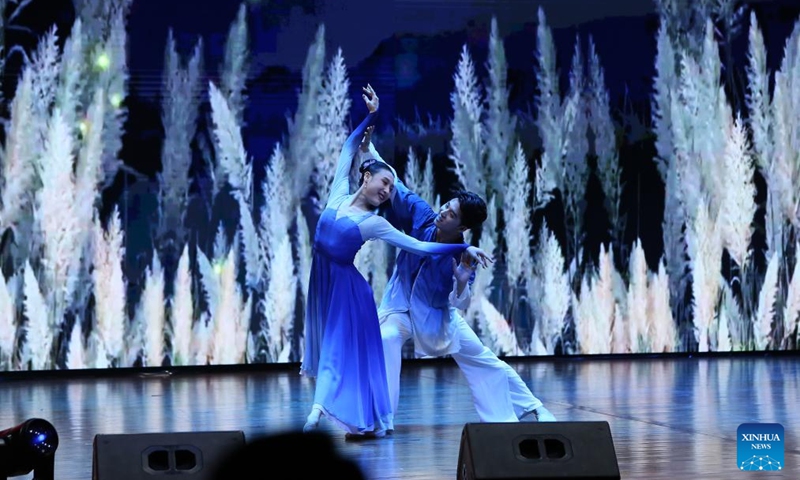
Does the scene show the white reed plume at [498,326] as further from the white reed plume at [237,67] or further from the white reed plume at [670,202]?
the white reed plume at [237,67]

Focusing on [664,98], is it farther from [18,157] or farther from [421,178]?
[18,157]

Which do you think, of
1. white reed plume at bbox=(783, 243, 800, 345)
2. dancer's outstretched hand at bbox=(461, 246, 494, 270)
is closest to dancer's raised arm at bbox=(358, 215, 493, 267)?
dancer's outstretched hand at bbox=(461, 246, 494, 270)

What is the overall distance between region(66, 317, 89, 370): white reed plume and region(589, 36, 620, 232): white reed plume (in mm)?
3913

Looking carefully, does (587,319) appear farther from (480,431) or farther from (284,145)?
(480,431)

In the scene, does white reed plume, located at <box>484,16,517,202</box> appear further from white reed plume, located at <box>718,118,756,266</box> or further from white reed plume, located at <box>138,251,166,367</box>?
white reed plume, located at <box>138,251,166,367</box>

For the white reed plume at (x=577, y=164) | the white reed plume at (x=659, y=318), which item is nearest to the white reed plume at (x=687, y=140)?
the white reed plume at (x=659, y=318)

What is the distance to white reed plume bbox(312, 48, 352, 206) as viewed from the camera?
941 cm

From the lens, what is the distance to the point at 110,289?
910cm

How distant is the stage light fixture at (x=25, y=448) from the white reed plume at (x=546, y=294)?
692 centimetres

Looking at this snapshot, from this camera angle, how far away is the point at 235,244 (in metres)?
9.34

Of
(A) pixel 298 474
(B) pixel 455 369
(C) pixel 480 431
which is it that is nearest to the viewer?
(A) pixel 298 474

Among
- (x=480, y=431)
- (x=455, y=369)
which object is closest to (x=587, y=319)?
(x=455, y=369)

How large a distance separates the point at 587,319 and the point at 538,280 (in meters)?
0.48

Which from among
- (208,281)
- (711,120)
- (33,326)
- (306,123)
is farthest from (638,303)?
(33,326)
